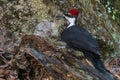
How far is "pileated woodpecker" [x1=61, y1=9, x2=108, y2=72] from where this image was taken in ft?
19.2

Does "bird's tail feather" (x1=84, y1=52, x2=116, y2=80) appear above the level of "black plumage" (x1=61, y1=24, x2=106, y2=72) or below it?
below

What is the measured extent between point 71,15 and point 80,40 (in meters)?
0.50

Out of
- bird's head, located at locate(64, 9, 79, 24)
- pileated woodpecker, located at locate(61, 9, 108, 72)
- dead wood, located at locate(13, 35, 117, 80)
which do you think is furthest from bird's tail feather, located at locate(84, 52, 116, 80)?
bird's head, located at locate(64, 9, 79, 24)

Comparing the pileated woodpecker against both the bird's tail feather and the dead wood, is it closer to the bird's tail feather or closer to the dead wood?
the bird's tail feather

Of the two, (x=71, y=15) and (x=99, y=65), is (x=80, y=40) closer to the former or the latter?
(x=71, y=15)

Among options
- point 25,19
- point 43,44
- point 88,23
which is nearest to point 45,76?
point 43,44

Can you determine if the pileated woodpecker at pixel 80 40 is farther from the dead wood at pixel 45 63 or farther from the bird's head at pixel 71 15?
the dead wood at pixel 45 63

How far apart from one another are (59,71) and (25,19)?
5.28 ft

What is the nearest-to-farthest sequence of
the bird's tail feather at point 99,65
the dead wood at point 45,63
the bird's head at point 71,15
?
1. the dead wood at point 45,63
2. the bird's tail feather at point 99,65
3. the bird's head at point 71,15

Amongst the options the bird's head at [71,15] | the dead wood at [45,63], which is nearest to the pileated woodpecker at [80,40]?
the bird's head at [71,15]

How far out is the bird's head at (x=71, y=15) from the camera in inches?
255

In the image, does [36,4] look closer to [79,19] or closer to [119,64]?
[79,19]

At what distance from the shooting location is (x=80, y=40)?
6289 millimetres

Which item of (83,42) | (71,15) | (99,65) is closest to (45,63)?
(99,65)
